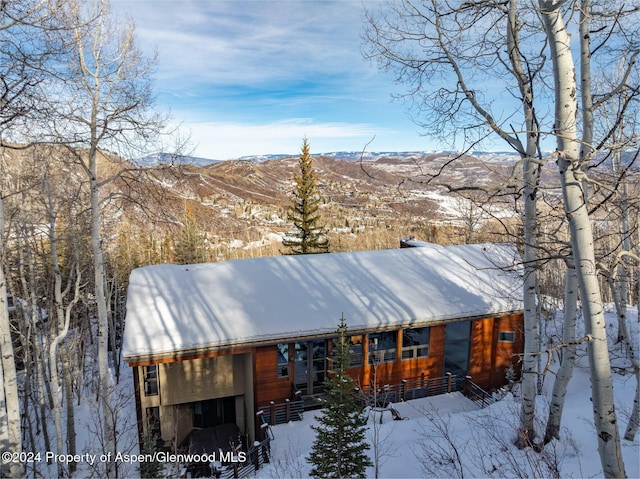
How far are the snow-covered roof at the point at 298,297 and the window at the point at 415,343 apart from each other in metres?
1.06

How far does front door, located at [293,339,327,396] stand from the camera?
1188cm

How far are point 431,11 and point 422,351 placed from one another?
9.92 metres

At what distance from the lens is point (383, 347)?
41.2 feet

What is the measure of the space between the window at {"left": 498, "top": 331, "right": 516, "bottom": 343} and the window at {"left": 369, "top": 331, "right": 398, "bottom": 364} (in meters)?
4.01

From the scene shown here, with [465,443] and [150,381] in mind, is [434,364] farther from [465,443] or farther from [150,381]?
[150,381]

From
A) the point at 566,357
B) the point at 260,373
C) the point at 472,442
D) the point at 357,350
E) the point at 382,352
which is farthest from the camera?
the point at 382,352

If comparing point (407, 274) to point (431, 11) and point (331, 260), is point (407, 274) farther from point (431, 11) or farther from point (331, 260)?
point (431, 11)

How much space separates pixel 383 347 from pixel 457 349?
4343 mm

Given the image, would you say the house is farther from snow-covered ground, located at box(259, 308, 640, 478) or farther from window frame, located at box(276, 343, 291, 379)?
snow-covered ground, located at box(259, 308, 640, 478)

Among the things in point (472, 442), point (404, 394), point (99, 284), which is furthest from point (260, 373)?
point (472, 442)

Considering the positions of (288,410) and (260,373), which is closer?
(288,410)

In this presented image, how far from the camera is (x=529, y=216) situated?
24.3 feet

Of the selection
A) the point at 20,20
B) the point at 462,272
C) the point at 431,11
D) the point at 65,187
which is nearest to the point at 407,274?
the point at 462,272

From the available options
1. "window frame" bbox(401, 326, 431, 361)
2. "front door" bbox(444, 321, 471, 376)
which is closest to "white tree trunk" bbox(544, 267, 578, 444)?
"window frame" bbox(401, 326, 431, 361)
